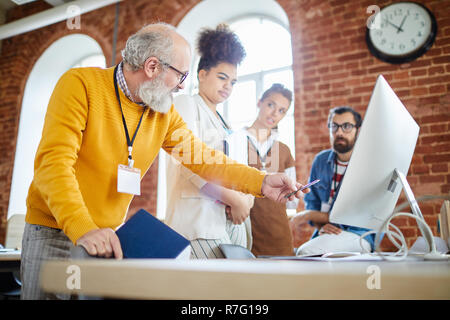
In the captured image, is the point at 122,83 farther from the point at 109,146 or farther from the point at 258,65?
the point at 258,65

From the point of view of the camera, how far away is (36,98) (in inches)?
221

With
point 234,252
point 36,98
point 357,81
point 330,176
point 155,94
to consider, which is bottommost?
point 234,252

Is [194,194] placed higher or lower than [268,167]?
lower

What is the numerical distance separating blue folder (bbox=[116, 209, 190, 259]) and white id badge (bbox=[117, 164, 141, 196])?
37 cm

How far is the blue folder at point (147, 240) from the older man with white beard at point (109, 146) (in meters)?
0.17

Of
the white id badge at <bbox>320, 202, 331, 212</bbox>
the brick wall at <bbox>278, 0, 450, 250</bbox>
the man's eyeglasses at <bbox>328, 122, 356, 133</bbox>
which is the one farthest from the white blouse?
the brick wall at <bbox>278, 0, 450, 250</bbox>

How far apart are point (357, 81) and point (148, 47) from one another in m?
2.66

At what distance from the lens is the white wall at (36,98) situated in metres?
5.26

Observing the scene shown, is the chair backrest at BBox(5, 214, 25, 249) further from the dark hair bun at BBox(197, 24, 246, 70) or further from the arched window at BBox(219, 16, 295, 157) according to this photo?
the dark hair bun at BBox(197, 24, 246, 70)

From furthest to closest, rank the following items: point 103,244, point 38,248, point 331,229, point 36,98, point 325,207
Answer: point 36,98
point 325,207
point 331,229
point 38,248
point 103,244

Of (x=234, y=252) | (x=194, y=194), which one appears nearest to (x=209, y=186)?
(x=194, y=194)

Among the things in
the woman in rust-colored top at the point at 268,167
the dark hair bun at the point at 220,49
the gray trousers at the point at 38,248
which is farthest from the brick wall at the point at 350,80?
the gray trousers at the point at 38,248

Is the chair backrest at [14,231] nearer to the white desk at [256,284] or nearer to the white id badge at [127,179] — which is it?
the white id badge at [127,179]

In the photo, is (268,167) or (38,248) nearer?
(38,248)
